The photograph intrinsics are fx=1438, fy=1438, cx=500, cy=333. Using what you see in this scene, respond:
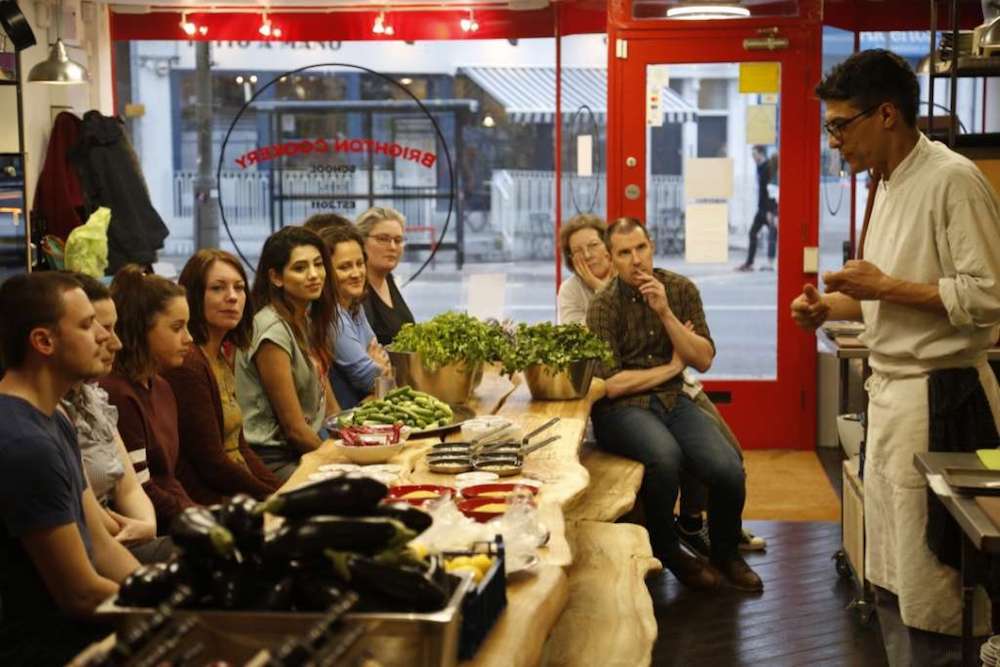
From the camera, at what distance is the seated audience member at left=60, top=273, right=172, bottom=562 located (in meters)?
3.53

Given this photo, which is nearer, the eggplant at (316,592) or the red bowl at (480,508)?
the eggplant at (316,592)

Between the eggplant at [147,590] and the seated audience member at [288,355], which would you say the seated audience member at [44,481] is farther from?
the seated audience member at [288,355]

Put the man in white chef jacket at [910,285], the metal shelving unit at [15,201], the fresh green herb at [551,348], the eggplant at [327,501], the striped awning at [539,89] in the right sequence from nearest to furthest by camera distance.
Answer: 1. the eggplant at [327,501]
2. the man in white chef jacket at [910,285]
3. the fresh green herb at [551,348]
4. the metal shelving unit at [15,201]
5. the striped awning at [539,89]

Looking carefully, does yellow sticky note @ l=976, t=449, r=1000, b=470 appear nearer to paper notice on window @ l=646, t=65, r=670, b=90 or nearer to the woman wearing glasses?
the woman wearing glasses

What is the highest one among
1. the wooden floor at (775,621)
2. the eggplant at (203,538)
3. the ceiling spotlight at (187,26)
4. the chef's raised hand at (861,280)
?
the ceiling spotlight at (187,26)

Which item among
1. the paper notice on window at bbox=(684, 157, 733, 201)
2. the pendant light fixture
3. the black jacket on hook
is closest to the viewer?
the pendant light fixture

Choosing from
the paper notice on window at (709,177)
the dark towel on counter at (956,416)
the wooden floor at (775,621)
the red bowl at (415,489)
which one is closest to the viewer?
the red bowl at (415,489)

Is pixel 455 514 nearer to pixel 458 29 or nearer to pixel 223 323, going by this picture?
pixel 223 323

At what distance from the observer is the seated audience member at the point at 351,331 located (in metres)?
5.41

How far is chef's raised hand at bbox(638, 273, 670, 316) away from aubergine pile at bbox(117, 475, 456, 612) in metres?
3.42

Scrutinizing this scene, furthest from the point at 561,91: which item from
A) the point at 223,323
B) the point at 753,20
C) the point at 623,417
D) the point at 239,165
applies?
the point at 223,323

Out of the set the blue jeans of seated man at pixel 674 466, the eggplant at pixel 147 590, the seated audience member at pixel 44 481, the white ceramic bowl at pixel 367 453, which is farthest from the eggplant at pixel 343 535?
the blue jeans of seated man at pixel 674 466

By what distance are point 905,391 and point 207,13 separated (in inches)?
222

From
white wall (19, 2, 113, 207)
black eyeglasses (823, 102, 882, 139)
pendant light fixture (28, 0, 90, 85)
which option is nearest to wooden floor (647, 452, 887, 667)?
black eyeglasses (823, 102, 882, 139)
